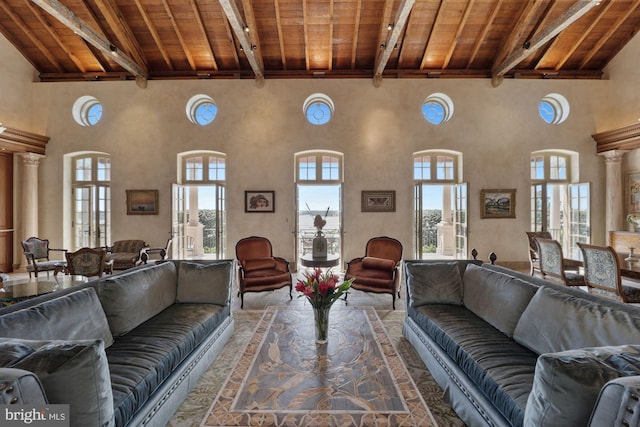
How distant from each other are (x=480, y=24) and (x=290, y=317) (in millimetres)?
6724

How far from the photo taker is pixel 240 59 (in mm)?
6730

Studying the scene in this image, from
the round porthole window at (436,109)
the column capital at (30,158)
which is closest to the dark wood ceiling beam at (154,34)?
the column capital at (30,158)

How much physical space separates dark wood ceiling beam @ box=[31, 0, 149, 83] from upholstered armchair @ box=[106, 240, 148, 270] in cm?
369

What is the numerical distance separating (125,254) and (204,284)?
3777mm

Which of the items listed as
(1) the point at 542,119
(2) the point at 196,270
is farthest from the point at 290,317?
(1) the point at 542,119

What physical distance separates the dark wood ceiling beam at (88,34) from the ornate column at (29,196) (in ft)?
10.0

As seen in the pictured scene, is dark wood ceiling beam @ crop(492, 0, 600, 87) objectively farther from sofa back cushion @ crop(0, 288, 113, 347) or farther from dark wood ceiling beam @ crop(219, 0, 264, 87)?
sofa back cushion @ crop(0, 288, 113, 347)

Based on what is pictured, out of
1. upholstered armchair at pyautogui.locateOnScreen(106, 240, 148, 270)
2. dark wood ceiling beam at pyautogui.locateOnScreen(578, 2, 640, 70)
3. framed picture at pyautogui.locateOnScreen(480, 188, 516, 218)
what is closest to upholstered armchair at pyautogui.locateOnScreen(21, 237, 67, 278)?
upholstered armchair at pyautogui.locateOnScreen(106, 240, 148, 270)

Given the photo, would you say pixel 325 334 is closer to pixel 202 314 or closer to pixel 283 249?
pixel 202 314

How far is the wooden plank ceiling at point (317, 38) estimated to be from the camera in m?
5.58

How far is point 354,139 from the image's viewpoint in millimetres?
6805

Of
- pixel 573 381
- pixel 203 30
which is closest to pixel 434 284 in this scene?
pixel 573 381

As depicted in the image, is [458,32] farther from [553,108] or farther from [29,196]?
[29,196]

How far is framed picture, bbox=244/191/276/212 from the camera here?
269 inches
